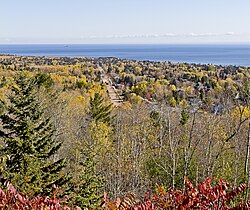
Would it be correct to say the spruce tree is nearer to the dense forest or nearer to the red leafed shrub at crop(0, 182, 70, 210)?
the dense forest

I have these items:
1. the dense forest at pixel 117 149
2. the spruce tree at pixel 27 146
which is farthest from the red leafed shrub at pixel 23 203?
the spruce tree at pixel 27 146

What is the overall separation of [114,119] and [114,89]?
43235 mm

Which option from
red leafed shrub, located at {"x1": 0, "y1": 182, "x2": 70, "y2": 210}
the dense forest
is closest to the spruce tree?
the dense forest

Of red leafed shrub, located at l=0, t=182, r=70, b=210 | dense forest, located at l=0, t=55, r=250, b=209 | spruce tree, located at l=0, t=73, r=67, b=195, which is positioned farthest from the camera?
spruce tree, located at l=0, t=73, r=67, b=195

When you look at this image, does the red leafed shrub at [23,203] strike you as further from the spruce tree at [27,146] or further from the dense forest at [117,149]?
the spruce tree at [27,146]

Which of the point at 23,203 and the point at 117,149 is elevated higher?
the point at 23,203

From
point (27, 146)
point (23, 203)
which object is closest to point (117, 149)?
point (27, 146)

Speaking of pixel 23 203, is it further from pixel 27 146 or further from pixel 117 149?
pixel 117 149

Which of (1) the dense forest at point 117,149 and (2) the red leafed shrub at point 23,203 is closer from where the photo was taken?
(2) the red leafed shrub at point 23,203

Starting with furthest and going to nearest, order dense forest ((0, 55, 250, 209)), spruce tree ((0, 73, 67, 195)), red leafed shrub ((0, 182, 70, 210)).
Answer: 1. spruce tree ((0, 73, 67, 195))
2. dense forest ((0, 55, 250, 209))
3. red leafed shrub ((0, 182, 70, 210))

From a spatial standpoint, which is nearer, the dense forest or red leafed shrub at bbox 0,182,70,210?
red leafed shrub at bbox 0,182,70,210

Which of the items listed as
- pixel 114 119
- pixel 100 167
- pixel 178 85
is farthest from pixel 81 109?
pixel 178 85

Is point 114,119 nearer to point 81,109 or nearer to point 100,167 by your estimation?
point 81,109

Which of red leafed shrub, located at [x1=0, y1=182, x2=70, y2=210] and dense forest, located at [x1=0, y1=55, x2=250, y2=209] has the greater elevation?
red leafed shrub, located at [x1=0, y1=182, x2=70, y2=210]
